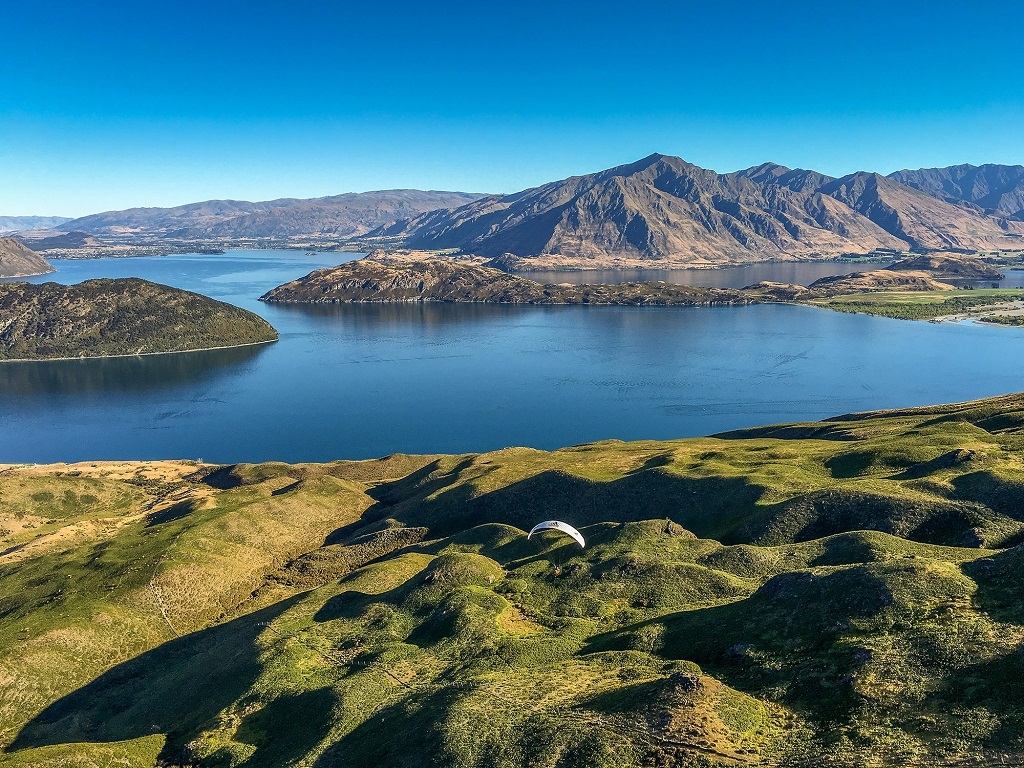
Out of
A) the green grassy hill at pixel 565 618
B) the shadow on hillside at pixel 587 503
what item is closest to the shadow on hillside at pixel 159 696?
the green grassy hill at pixel 565 618


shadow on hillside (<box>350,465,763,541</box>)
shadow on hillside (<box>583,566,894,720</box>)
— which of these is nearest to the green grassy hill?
shadow on hillside (<box>583,566,894,720</box>)

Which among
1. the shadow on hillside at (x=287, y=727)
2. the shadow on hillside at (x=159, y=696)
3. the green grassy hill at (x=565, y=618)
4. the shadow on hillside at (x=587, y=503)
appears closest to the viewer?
the green grassy hill at (x=565, y=618)

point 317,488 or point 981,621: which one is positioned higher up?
point 981,621

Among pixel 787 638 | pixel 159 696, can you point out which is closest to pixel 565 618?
pixel 787 638

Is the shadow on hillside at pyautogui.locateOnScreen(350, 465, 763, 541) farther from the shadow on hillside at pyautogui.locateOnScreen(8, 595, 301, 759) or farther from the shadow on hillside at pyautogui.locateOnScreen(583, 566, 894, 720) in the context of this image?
the shadow on hillside at pyautogui.locateOnScreen(8, 595, 301, 759)

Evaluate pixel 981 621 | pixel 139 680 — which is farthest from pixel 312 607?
pixel 981 621

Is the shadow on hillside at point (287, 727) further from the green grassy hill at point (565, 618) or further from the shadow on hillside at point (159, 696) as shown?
the shadow on hillside at point (159, 696)

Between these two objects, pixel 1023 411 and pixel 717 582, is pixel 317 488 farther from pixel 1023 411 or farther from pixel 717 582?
pixel 1023 411

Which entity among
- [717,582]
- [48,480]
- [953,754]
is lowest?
[48,480]
